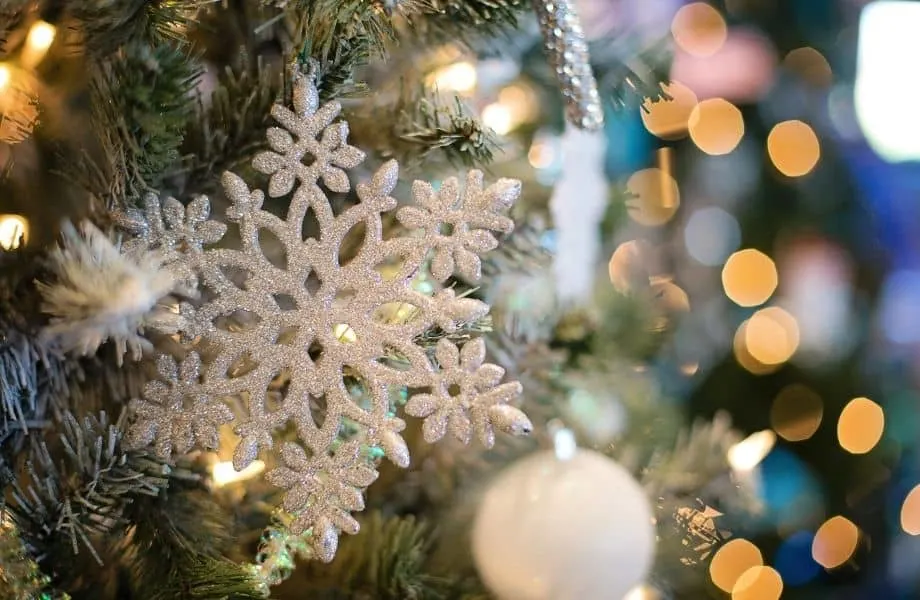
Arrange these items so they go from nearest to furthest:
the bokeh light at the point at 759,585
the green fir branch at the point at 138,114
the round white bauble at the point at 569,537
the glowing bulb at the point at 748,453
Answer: the green fir branch at the point at 138,114
the round white bauble at the point at 569,537
the glowing bulb at the point at 748,453
the bokeh light at the point at 759,585

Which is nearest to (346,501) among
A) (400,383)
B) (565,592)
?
(400,383)

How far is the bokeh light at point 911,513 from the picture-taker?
929 mm

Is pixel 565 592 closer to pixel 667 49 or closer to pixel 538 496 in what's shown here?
pixel 538 496

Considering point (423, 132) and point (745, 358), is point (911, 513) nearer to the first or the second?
point (745, 358)

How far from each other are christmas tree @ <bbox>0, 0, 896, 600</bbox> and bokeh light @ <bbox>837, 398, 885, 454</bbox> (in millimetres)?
499

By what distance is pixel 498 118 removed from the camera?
625mm

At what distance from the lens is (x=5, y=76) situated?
405 millimetres

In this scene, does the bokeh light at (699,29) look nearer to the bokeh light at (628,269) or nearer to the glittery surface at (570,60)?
the bokeh light at (628,269)

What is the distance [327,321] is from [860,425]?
855 millimetres

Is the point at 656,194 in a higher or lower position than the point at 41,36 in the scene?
lower

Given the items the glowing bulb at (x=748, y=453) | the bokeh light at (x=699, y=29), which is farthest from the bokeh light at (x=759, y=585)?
the bokeh light at (x=699, y=29)

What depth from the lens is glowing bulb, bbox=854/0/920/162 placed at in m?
0.94

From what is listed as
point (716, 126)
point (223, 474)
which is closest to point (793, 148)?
Answer: point (716, 126)

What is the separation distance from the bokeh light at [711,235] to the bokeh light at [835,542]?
369 millimetres
